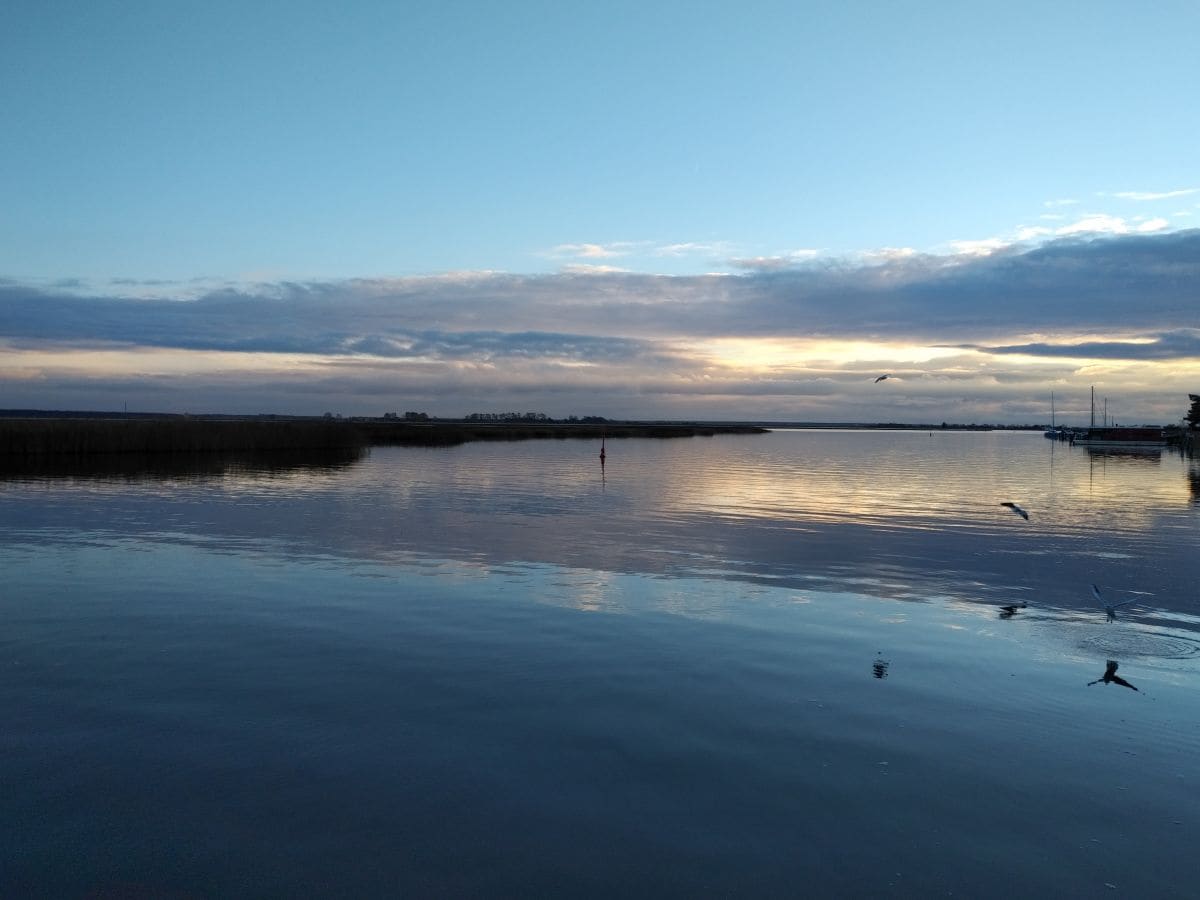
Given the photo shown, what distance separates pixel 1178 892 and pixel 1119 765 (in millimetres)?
2605

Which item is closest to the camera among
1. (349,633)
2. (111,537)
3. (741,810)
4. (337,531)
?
(741,810)

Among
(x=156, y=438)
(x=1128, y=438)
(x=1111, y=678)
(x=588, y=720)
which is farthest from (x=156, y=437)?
(x=1128, y=438)

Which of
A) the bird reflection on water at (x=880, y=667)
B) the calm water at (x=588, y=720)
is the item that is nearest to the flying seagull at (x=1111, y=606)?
the calm water at (x=588, y=720)

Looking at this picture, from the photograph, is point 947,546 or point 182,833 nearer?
point 182,833

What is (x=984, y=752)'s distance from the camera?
31.4ft

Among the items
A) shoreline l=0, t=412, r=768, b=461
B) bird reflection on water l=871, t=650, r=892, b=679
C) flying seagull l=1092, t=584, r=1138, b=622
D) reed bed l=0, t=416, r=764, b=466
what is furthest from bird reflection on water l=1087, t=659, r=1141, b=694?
shoreline l=0, t=412, r=768, b=461

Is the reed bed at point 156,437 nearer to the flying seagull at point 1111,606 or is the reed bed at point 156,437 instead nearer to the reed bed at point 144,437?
the reed bed at point 144,437

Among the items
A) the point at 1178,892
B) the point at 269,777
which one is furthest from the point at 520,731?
the point at 1178,892

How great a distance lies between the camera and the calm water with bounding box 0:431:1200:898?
23.6ft

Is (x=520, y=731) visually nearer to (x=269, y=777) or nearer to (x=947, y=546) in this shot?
(x=269, y=777)

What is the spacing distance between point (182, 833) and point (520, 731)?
3.54 metres

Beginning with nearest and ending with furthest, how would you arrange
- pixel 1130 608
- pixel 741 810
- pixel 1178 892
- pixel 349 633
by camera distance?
pixel 1178 892, pixel 741 810, pixel 349 633, pixel 1130 608

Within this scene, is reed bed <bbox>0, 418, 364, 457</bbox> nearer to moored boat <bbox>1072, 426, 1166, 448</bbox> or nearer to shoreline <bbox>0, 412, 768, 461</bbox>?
shoreline <bbox>0, 412, 768, 461</bbox>

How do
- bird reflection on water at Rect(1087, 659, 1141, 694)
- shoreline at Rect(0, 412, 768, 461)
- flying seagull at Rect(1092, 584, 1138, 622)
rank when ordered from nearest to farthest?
bird reflection on water at Rect(1087, 659, 1141, 694), flying seagull at Rect(1092, 584, 1138, 622), shoreline at Rect(0, 412, 768, 461)
